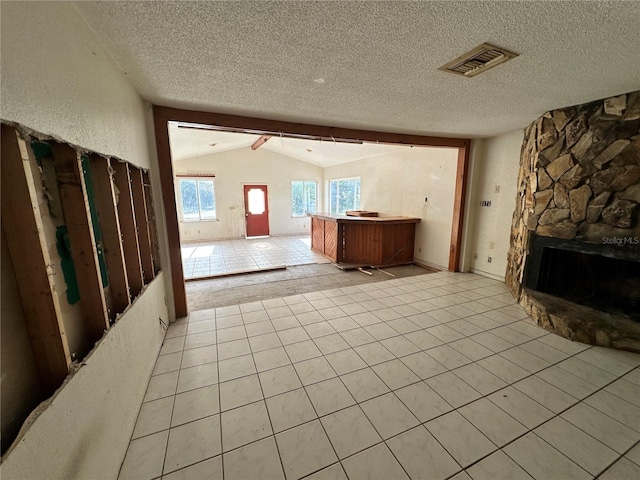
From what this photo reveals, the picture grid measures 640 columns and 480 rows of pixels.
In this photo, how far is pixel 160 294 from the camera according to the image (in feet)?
8.56

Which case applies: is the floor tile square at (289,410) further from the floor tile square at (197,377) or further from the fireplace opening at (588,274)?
the fireplace opening at (588,274)

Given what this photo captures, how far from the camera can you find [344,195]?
8.74m

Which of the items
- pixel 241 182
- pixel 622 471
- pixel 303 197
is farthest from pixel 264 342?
pixel 303 197


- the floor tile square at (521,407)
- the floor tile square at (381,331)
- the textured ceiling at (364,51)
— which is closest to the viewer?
the textured ceiling at (364,51)

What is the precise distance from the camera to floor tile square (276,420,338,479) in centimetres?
137

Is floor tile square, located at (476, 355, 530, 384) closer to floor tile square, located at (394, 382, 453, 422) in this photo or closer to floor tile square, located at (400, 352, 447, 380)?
floor tile square, located at (400, 352, 447, 380)

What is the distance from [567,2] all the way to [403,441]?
2.49 meters

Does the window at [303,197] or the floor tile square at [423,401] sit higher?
the window at [303,197]

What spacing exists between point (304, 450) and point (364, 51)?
2487mm

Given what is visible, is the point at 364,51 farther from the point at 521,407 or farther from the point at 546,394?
the point at 546,394

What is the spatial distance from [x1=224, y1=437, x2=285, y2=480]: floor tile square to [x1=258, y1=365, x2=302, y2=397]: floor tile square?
0.39m

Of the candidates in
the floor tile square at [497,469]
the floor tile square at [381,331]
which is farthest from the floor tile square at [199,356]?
the floor tile square at [497,469]

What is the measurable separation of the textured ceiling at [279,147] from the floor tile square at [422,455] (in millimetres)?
4653

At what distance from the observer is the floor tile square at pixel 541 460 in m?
1.33
